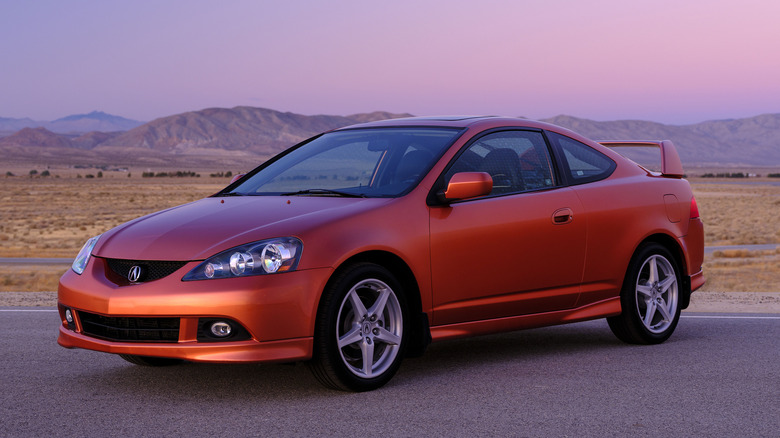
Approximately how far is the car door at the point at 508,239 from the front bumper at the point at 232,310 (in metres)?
1.06

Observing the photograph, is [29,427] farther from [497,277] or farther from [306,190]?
[497,277]

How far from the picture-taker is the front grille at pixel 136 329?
5348 millimetres

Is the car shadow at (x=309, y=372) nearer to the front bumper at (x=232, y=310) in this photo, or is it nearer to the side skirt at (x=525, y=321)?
the side skirt at (x=525, y=321)

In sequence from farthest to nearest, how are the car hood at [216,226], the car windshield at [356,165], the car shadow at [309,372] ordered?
the car windshield at [356,165]
the car shadow at [309,372]
the car hood at [216,226]

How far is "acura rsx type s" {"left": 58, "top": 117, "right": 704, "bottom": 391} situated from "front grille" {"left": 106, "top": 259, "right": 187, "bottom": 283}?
0.05 ft

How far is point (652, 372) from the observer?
254 inches

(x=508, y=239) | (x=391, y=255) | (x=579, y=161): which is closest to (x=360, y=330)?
(x=391, y=255)

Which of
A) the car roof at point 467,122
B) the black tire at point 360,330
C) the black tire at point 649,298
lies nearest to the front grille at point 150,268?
the black tire at point 360,330

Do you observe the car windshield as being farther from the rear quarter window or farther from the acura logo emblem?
the acura logo emblem

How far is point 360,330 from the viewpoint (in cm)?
568

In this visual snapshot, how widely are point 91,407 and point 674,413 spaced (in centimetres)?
315

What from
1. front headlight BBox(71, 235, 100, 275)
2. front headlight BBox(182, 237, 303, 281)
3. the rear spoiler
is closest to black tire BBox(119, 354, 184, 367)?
front headlight BBox(71, 235, 100, 275)

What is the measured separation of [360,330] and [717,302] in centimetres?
685

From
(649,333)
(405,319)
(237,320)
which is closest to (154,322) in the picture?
(237,320)
